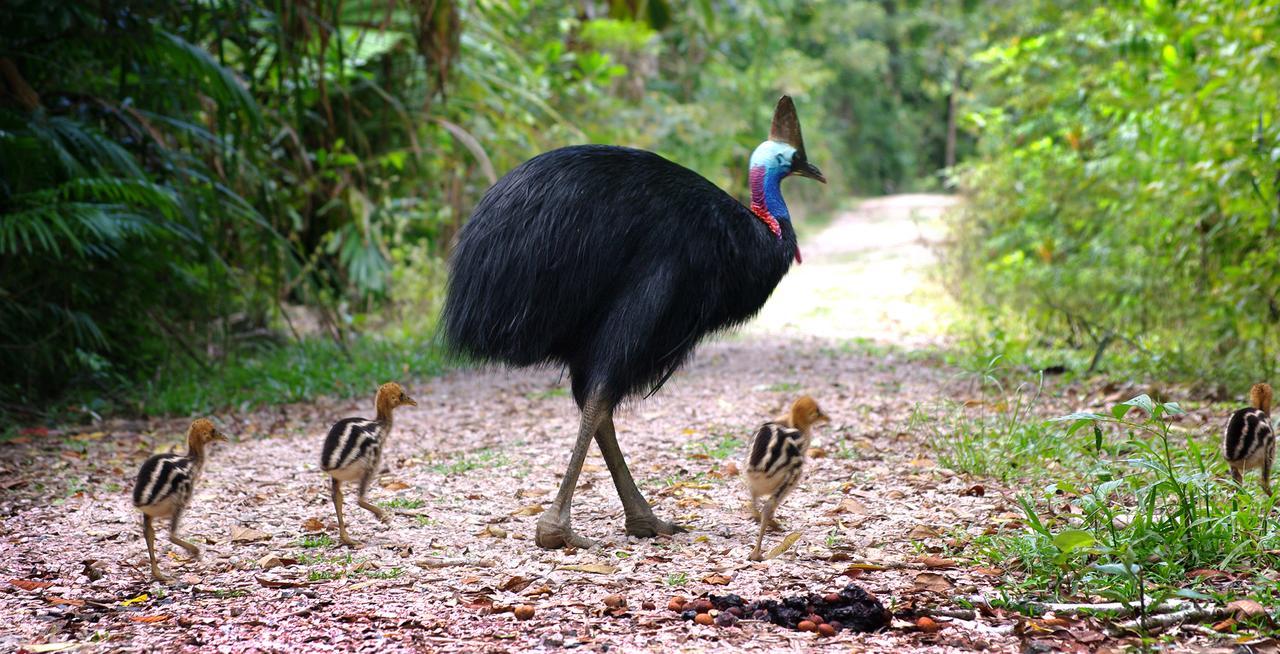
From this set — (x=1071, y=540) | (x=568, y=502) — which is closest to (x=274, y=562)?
(x=568, y=502)

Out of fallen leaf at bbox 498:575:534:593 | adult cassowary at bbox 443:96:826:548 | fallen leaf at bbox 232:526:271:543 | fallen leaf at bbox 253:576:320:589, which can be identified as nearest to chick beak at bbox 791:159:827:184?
adult cassowary at bbox 443:96:826:548

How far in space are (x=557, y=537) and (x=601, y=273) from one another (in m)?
0.93

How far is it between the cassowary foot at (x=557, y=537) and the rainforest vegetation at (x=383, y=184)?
9.55 feet

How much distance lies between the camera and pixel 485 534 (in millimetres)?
4375

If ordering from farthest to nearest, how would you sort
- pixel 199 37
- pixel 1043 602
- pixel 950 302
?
pixel 950 302 < pixel 199 37 < pixel 1043 602

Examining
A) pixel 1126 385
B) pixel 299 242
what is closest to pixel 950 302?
pixel 1126 385

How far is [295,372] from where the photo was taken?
305 inches

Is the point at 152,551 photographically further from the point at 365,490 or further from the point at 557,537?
the point at 557,537

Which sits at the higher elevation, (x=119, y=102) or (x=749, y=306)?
(x=119, y=102)

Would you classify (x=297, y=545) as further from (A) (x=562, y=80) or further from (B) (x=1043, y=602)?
(A) (x=562, y=80)

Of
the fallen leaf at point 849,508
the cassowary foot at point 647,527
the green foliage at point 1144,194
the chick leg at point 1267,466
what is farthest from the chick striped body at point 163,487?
the green foliage at point 1144,194

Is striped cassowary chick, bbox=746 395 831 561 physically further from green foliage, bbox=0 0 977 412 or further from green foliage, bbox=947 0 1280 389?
green foliage, bbox=0 0 977 412

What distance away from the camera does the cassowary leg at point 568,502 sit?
13.4 ft

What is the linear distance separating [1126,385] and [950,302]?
6032 mm
